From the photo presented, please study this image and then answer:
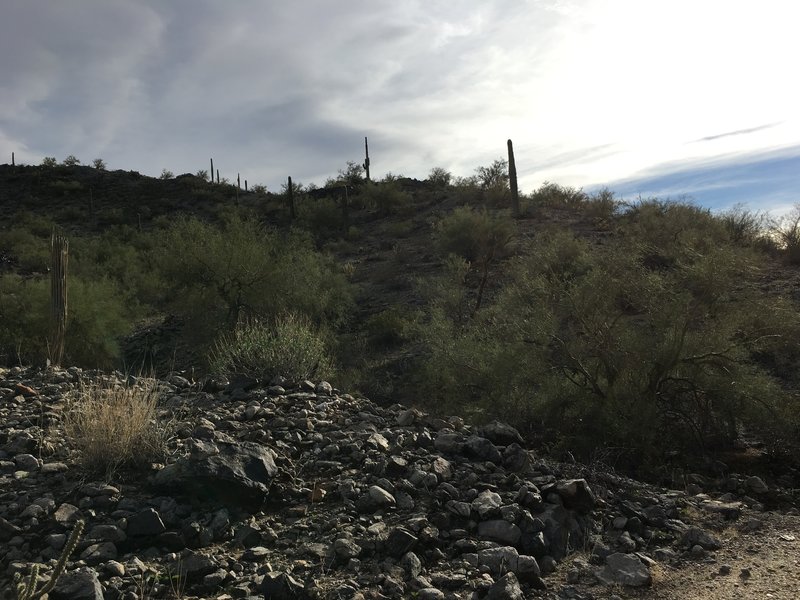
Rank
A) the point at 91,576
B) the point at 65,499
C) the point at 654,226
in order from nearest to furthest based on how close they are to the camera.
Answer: the point at 91,576
the point at 65,499
the point at 654,226

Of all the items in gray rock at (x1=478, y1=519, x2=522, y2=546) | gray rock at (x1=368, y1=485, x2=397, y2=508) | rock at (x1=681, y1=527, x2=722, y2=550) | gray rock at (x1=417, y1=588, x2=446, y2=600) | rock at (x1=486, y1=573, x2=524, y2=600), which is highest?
gray rock at (x1=368, y1=485, x2=397, y2=508)

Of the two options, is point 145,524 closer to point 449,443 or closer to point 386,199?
point 449,443

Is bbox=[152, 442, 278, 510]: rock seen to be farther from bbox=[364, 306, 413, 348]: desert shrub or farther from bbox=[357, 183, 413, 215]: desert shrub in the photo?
bbox=[357, 183, 413, 215]: desert shrub

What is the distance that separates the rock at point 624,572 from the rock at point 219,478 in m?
2.53

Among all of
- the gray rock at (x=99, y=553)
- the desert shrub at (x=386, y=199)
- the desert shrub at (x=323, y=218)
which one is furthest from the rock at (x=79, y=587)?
the desert shrub at (x=386, y=199)

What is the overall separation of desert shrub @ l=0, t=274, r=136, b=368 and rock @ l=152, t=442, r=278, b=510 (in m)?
10.0

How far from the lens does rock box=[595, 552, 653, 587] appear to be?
399 cm

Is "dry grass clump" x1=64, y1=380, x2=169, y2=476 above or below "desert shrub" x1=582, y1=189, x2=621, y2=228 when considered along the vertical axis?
below

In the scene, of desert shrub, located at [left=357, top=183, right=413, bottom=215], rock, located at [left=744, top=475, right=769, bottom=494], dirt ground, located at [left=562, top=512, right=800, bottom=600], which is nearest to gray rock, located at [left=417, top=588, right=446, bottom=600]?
dirt ground, located at [left=562, top=512, right=800, bottom=600]

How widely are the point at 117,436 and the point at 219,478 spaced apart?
104 cm

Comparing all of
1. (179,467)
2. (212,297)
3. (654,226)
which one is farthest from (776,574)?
(654,226)

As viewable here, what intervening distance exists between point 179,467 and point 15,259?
2651cm

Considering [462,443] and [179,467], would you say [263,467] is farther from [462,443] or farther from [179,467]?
[462,443]

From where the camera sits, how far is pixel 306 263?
59.0 ft
